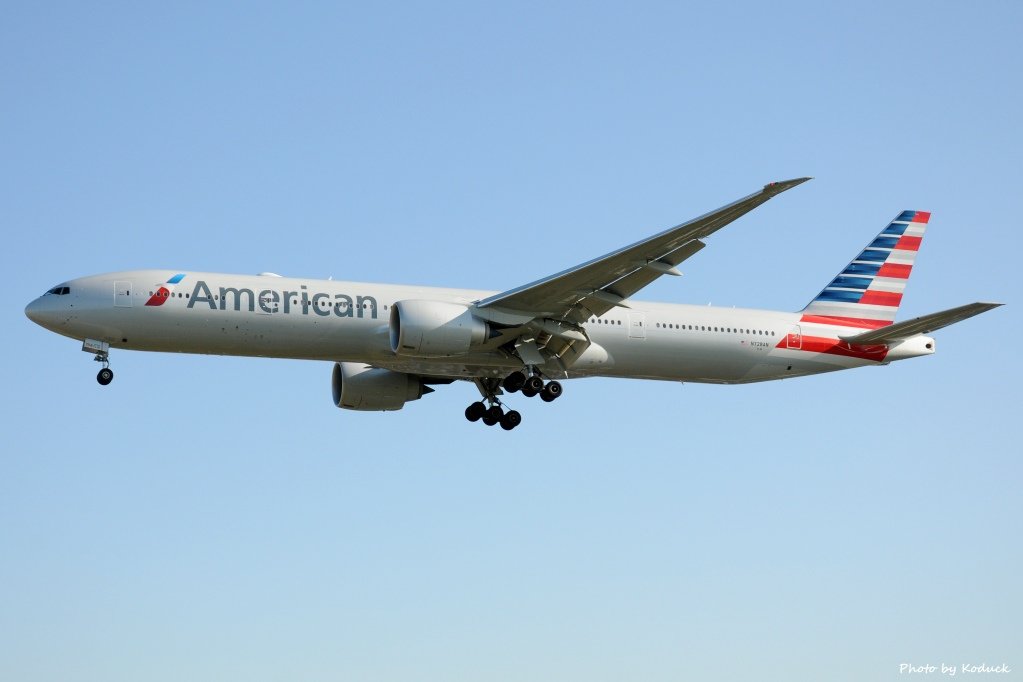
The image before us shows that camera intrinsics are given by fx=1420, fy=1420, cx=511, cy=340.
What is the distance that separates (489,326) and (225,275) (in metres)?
7.25

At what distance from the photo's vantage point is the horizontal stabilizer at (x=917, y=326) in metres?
37.7

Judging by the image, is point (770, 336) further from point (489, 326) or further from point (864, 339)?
point (489, 326)

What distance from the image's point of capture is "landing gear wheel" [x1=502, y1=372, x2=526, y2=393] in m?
40.8

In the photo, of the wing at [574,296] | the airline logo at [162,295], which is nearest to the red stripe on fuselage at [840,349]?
the wing at [574,296]

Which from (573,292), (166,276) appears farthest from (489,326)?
(166,276)

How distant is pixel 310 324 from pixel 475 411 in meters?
7.45

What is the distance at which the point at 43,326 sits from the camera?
124 feet

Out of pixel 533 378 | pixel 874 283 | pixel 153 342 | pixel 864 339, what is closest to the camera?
pixel 153 342

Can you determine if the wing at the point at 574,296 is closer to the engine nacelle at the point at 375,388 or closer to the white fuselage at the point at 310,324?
the white fuselage at the point at 310,324

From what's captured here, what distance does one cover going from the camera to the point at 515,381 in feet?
134

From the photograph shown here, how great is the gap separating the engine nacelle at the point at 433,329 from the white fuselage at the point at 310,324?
111 cm

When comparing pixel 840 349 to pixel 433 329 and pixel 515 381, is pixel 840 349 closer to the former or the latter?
pixel 515 381

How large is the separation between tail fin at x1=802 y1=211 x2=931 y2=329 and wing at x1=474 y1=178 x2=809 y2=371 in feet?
27.7

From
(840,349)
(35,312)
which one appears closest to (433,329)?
(35,312)
